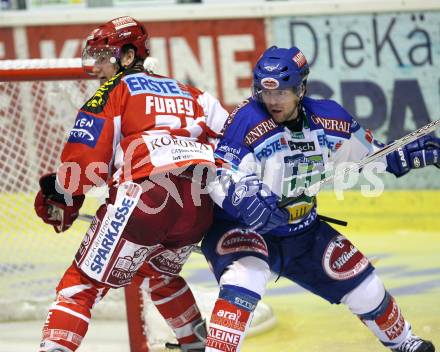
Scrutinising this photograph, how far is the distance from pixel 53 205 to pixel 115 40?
654 mm

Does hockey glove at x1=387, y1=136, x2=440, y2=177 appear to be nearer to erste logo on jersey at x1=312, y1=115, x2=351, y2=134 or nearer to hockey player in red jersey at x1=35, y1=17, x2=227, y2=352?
erste logo on jersey at x1=312, y1=115, x2=351, y2=134

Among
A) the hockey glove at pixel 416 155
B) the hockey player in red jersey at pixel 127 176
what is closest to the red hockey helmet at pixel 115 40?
the hockey player in red jersey at pixel 127 176

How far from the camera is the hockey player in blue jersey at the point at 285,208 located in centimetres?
373

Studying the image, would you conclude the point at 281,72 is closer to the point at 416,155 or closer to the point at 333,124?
the point at 333,124

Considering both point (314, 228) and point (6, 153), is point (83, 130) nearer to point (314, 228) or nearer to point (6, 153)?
point (314, 228)

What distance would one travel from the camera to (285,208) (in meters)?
3.88

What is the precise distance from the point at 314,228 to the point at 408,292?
5.19 ft

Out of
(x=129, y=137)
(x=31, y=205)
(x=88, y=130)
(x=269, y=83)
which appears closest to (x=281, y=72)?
(x=269, y=83)

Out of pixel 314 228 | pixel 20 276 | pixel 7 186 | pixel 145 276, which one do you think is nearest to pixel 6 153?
pixel 7 186

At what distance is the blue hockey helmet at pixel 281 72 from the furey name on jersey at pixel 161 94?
0.26m

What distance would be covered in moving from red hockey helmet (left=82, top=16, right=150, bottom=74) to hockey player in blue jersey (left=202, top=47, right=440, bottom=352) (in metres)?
0.46

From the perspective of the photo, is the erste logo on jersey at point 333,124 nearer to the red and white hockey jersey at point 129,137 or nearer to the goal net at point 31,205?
the red and white hockey jersey at point 129,137

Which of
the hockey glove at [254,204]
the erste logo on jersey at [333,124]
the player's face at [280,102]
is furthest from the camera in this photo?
the erste logo on jersey at [333,124]

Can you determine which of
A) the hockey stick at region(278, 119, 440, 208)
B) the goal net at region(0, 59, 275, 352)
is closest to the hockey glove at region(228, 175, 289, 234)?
the hockey stick at region(278, 119, 440, 208)
